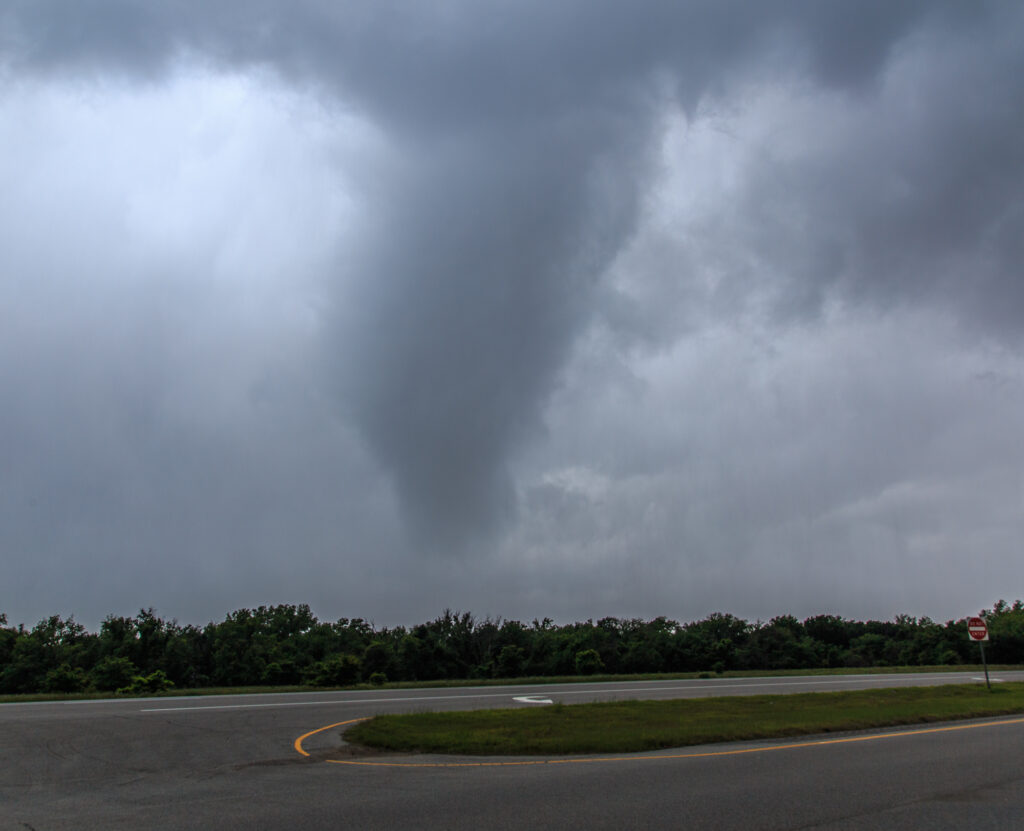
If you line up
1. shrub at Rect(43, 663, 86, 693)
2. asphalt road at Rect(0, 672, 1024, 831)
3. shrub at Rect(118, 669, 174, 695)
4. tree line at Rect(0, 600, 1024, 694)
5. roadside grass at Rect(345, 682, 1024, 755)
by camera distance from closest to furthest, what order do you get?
asphalt road at Rect(0, 672, 1024, 831), roadside grass at Rect(345, 682, 1024, 755), shrub at Rect(118, 669, 174, 695), shrub at Rect(43, 663, 86, 693), tree line at Rect(0, 600, 1024, 694)

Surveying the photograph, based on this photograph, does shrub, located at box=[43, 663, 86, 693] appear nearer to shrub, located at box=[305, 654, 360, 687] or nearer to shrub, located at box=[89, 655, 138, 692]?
shrub, located at box=[89, 655, 138, 692]

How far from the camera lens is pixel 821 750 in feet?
48.3

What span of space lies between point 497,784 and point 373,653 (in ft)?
154

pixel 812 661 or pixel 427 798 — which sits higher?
pixel 427 798

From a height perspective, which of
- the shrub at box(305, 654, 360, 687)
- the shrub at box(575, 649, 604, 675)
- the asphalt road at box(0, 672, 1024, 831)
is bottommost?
the shrub at box(575, 649, 604, 675)

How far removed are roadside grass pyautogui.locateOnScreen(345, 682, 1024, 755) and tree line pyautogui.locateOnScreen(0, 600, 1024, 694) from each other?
68.1ft

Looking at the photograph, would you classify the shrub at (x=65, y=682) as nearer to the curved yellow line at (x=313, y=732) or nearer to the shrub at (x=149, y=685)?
the shrub at (x=149, y=685)

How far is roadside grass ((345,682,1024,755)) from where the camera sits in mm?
16059

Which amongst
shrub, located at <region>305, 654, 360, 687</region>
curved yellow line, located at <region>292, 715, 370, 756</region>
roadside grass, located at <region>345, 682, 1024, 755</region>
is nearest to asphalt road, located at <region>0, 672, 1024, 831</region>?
curved yellow line, located at <region>292, 715, 370, 756</region>

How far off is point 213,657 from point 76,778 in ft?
160

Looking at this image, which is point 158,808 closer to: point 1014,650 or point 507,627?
point 507,627

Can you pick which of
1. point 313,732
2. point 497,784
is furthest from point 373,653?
point 497,784

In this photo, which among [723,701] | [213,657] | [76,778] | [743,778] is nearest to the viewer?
[743,778]

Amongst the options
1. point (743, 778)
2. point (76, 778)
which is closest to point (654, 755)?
point (743, 778)
